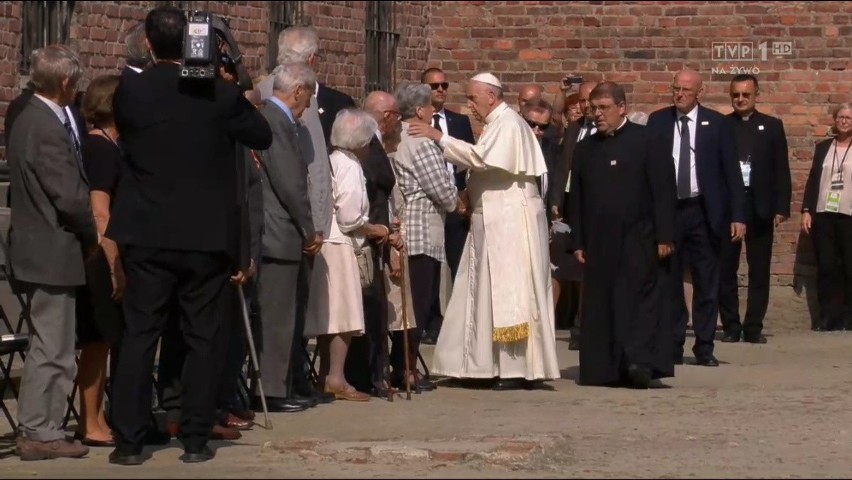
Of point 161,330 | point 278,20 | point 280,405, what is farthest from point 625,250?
point 278,20

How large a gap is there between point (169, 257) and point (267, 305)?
1.92 meters

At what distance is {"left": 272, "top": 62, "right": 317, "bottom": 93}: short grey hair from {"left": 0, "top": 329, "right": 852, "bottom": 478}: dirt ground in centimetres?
177

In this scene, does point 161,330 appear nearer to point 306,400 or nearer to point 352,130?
point 306,400

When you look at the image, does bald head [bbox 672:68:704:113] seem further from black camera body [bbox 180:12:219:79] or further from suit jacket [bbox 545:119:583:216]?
black camera body [bbox 180:12:219:79]

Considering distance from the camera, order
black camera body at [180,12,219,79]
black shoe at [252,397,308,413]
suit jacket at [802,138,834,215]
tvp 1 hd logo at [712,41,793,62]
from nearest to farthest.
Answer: black camera body at [180,12,219,79], black shoe at [252,397,308,413], suit jacket at [802,138,834,215], tvp 1 hd logo at [712,41,793,62]

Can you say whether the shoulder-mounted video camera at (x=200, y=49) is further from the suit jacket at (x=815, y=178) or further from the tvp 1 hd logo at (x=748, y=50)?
the tvp 1 hd logo at (x=748, y=50)

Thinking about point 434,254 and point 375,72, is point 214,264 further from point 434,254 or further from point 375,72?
point 375,72

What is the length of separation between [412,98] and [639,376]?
89.2 inches

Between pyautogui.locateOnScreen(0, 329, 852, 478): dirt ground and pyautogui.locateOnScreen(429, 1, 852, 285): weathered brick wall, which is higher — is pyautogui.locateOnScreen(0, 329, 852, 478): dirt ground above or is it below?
below

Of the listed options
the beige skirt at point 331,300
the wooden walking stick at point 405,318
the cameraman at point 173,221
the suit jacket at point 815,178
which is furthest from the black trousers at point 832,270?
the cameraman at point 173,221

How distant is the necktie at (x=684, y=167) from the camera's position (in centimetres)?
1325

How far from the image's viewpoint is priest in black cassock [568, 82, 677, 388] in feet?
38.3

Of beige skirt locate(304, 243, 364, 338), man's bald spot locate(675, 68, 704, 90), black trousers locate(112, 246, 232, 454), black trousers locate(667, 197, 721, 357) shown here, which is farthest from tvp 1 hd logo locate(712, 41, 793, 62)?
black trousers locate(112, 246, 232, 454)

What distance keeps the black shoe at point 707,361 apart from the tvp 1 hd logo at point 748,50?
5496 mm
